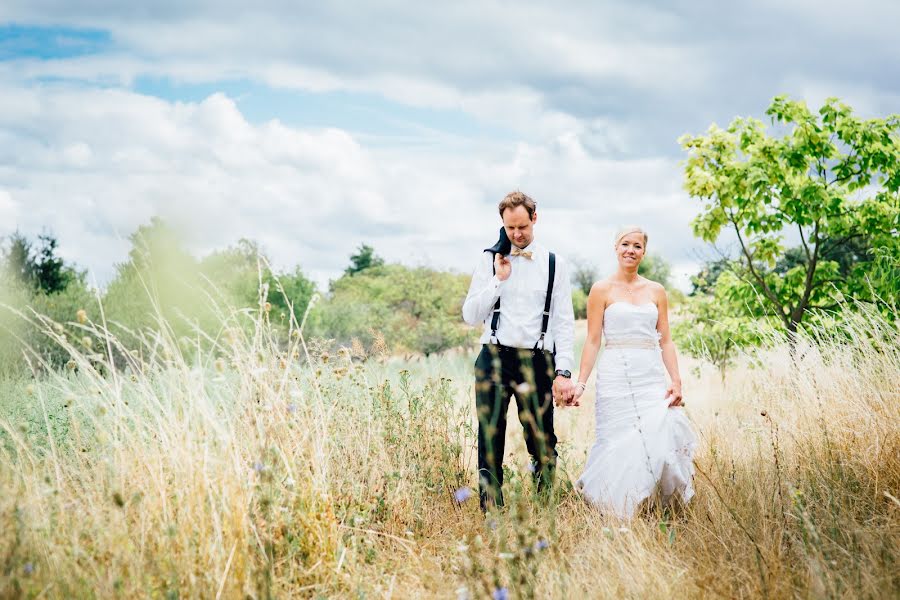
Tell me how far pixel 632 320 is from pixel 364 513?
2216 millimetres

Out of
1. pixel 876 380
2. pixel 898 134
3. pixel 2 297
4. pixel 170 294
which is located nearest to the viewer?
pixel 876 380

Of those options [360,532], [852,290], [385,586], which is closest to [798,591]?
[385,586]

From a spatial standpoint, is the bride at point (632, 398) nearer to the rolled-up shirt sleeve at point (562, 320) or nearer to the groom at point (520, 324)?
the rolled-up shirt sleeve at point (562, 320)

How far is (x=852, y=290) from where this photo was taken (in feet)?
29.8

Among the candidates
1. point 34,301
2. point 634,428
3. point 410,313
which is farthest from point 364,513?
point 410,313

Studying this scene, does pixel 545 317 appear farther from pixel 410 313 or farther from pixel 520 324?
pixel 410 313

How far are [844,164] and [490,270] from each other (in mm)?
6715

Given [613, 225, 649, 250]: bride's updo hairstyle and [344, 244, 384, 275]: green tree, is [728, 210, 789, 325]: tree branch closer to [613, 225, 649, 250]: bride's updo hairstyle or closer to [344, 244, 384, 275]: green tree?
[613, 225, 649, 250]: bride's updo hairstyle

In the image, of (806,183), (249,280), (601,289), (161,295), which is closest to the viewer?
(601,289)

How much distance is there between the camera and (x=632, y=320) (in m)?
4.79

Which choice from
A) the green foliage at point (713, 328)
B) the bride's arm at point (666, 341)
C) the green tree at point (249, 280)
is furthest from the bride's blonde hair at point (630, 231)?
the green tree at point (249, 280)

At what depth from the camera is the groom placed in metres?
4.64

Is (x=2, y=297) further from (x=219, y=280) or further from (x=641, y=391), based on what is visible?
(x=641, y=391)

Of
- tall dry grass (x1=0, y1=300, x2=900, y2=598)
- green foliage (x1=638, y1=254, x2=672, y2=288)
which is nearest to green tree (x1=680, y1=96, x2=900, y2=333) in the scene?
tall dry grass (x1=0, y1=300, x2=900, y2=598)
